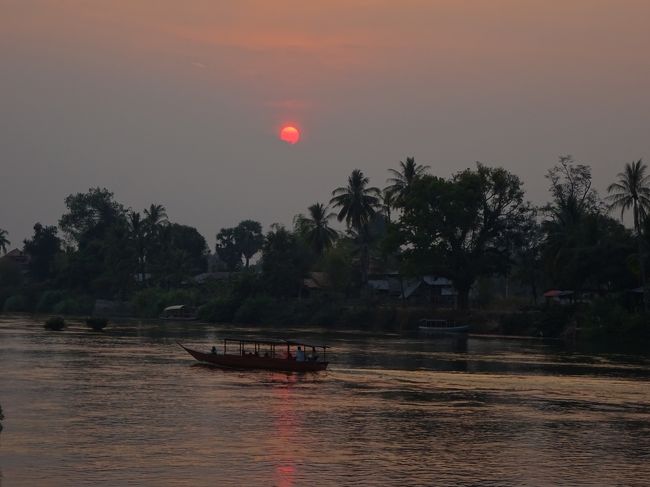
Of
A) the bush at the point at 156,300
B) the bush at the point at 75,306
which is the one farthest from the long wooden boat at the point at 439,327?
the bush at the point at 75,306

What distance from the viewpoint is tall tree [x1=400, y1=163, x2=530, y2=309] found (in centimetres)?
12300

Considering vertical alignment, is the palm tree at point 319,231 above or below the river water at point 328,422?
above

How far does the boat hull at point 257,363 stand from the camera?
65.9 metres

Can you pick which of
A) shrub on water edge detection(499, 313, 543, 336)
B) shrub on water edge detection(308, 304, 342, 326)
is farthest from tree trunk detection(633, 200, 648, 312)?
shrub on water edge detection(308, 304, 342, 326)

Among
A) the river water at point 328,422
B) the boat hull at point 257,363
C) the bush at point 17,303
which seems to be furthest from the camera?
the bush at point 17,303

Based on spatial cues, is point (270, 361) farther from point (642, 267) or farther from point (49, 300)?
point (49, 300)

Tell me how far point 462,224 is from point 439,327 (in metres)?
13.6

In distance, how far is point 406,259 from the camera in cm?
12625

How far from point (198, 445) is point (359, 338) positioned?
71677 millimetres

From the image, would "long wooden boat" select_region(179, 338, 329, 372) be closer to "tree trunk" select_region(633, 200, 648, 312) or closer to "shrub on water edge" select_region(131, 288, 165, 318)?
"tree trunk" select_region(633, 200, 648, 312)

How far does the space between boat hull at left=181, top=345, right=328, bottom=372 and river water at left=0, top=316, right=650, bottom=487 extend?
2.13 feet

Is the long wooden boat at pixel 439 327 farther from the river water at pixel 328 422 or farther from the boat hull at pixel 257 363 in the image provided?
the boat hull at pixel 257 363

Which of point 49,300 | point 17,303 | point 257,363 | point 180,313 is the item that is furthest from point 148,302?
point 257,363

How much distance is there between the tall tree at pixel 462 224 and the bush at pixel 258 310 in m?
28.8
